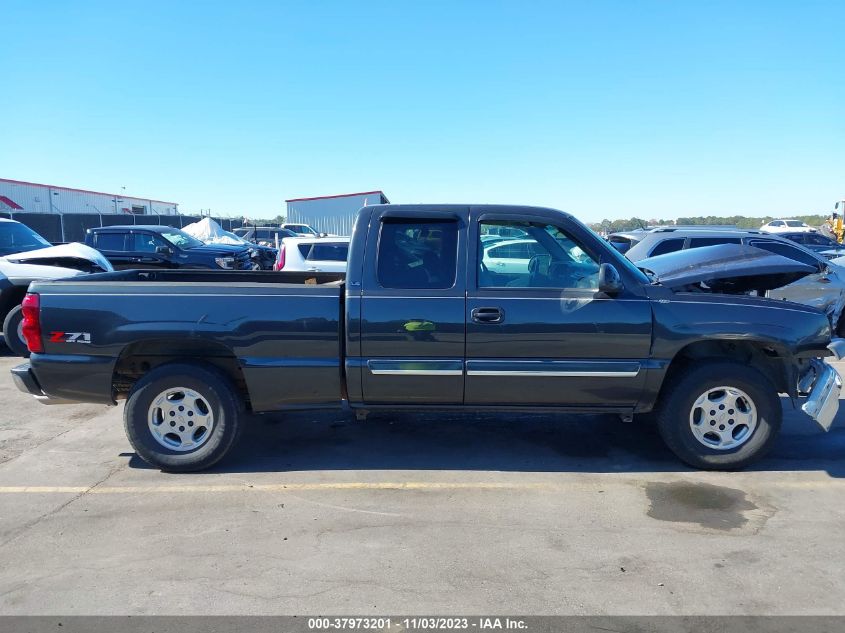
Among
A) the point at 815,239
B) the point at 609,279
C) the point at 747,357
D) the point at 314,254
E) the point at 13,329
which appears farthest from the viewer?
the point at 815,239

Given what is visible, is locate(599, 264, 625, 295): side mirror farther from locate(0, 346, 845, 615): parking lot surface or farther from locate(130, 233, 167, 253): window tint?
locate(130, 233, 167, 253): window tint

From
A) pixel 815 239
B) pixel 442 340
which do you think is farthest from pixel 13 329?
pixel 815 239

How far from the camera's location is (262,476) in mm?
4551

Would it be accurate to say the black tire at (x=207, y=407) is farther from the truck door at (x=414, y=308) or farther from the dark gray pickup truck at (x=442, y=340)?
the truck door at (x=414, y=308)

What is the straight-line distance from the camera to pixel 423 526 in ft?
12.4

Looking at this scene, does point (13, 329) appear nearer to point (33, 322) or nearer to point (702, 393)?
point (33, 322)

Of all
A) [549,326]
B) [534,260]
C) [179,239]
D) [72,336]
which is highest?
[534,260]

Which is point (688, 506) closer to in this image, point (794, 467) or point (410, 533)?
point (794, 467)

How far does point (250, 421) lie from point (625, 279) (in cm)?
373

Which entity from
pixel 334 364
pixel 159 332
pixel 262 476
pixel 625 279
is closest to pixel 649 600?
pixel 625 279

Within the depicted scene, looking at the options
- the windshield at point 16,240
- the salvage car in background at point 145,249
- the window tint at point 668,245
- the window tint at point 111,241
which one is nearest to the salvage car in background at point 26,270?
the windshield at point 16,240

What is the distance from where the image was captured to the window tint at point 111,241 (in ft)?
47.2

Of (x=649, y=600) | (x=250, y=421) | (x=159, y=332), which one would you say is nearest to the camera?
(x=649, y=600)

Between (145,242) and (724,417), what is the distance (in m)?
13.9
